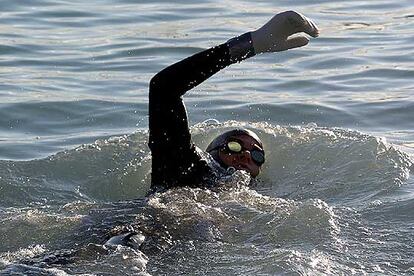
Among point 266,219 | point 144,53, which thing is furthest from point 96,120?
point 266,219

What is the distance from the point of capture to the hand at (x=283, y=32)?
20.7 ft

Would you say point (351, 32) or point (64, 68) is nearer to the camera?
point (64, 68)

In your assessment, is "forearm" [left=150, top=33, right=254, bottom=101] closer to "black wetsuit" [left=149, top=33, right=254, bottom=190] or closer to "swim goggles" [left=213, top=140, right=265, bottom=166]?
"black wetsuit" [left=149, top=33, right=254, bottom=190]

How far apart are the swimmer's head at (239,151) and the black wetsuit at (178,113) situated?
42cm

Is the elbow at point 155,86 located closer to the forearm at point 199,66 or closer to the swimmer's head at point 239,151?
the forearm at point 199,66

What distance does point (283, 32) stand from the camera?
250 inches

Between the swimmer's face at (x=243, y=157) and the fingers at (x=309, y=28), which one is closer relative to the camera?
the fingers at (x=309, y=28)

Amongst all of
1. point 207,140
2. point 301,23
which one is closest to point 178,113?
point 301,23

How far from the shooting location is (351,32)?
42.7 feet

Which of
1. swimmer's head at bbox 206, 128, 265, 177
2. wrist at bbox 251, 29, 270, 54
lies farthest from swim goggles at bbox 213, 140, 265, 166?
wrist at bbox 251, 29, 270, 54

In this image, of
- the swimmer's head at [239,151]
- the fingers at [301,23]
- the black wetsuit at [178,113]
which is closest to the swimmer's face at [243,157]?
the swimmer's head at [239,151]

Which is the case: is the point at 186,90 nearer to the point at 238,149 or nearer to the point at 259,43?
the point at 259,43

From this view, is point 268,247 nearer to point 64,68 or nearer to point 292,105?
point 292,105

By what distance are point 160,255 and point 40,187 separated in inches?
85.8
